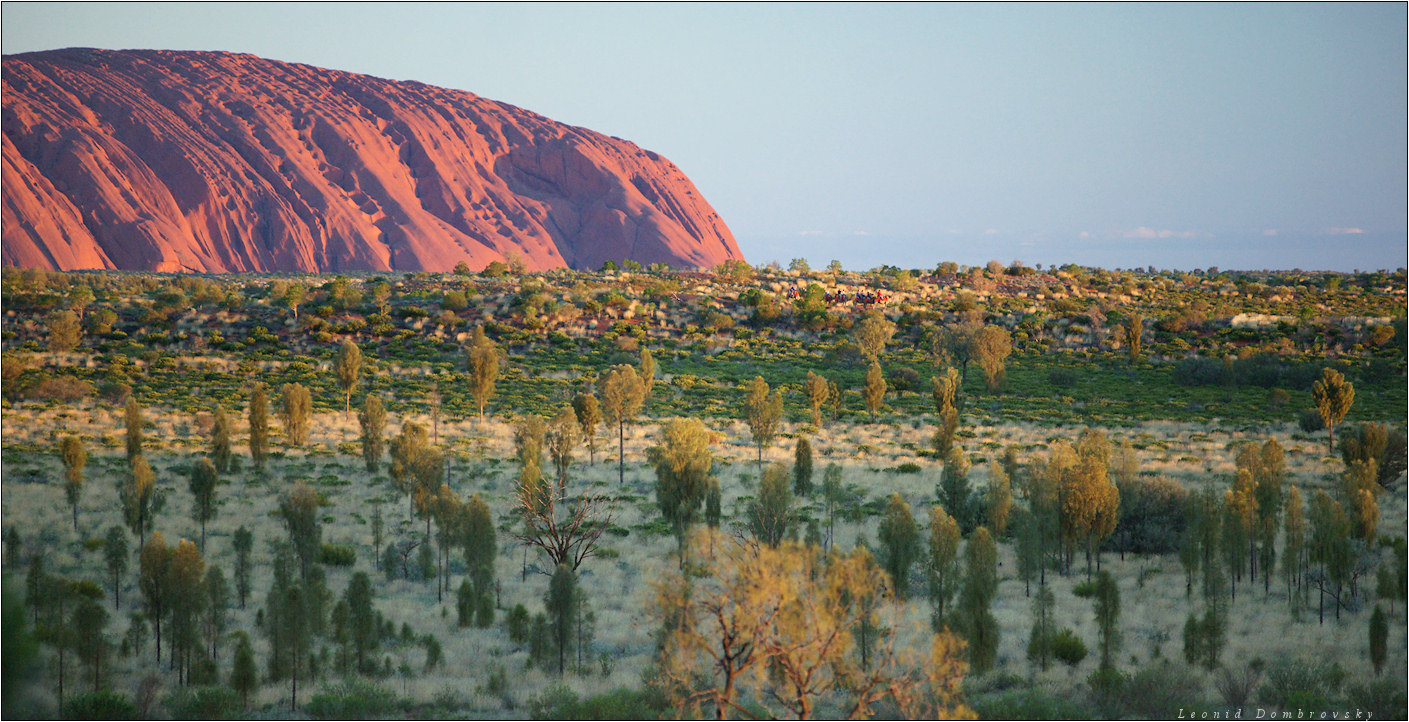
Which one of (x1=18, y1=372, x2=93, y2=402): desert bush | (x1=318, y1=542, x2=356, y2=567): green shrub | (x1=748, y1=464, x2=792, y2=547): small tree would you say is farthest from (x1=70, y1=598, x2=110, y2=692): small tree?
(x1=18, y1=372, x2=93, y2=402): desert bush

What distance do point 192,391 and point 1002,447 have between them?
42.4 meters

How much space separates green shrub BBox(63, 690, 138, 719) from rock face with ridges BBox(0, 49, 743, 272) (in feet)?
350

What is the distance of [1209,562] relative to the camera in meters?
23.4

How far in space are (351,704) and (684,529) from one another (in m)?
12.1

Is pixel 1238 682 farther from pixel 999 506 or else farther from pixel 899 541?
pixel 999 506

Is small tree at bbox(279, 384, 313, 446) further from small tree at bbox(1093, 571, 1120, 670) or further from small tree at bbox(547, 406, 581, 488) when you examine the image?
small tree at bbox(1093, 571, 1120, 670)

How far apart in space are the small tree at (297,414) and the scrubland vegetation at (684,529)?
189 mm

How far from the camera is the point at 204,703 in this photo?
55.8 feet

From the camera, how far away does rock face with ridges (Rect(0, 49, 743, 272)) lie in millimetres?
117062

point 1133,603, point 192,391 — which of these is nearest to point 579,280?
point 192,391

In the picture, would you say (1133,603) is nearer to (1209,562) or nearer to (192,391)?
(1209,562)

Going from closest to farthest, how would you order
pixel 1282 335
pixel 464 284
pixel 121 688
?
pixel 121 688, pixel 1282 335, pixel 464 284

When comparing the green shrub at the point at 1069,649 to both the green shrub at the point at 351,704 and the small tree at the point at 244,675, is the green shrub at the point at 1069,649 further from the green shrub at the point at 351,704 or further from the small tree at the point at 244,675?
the small tree at the point at 244,675

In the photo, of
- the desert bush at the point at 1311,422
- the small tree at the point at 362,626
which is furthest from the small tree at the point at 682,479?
the desert bush at the point at 1311,422
